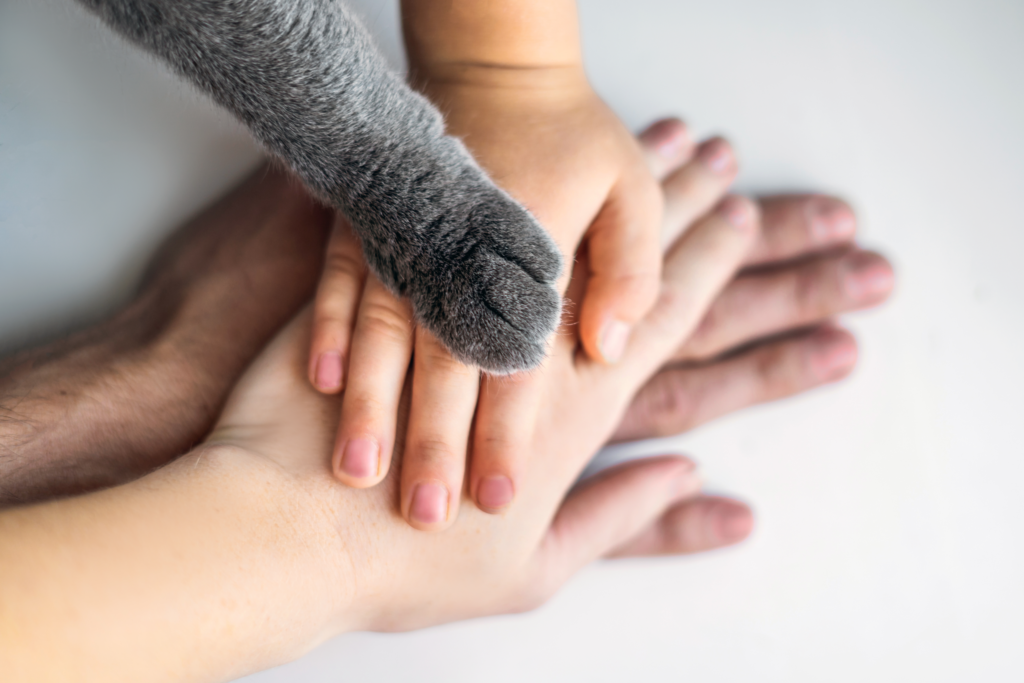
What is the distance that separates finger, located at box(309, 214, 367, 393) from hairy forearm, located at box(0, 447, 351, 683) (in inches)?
4.4

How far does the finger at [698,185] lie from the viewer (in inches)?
39.9

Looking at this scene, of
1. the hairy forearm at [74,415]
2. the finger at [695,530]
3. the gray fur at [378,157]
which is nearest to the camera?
the gray fur at [378,157]

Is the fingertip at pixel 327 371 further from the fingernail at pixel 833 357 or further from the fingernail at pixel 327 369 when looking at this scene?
the fingernail at pixel 833 357

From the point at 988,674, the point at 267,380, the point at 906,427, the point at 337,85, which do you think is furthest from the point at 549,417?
the point at 988,674

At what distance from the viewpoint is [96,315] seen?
0.92 meters

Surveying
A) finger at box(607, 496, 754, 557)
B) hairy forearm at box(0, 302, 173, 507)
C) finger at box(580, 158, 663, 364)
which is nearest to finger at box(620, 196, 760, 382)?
finger at box(580, 158, 663, 364)

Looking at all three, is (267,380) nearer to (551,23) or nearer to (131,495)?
(131,495)

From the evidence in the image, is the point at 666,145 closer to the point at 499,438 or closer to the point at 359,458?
the point at 499,438

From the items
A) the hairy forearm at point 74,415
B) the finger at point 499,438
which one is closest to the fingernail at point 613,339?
the finger at point 499,438

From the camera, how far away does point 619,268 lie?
2.58 feet

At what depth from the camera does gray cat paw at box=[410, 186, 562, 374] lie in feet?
1.98

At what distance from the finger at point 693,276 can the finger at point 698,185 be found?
0.06 ft

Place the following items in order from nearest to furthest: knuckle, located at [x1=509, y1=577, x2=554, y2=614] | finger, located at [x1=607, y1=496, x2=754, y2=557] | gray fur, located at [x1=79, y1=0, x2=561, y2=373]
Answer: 1. gray fur, located at [x1=79, y1=0, x2=561, y2=373]
2. knuckle, located at [x1=509, y1=577, x2=554, y2=614]
3. finger, located at [x1=607, y1=496, x2=754, y2=557]

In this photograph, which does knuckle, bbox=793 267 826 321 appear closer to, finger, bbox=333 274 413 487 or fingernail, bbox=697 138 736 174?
fingernail, bbox=697 138 736 174
